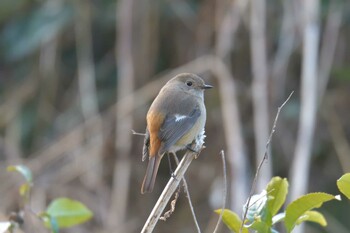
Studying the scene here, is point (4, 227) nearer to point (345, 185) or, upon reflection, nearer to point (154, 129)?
point (345, 185)

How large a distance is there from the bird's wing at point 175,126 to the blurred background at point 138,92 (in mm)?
1257

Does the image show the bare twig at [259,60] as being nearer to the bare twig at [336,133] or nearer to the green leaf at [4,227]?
the bare twig at [336,133]

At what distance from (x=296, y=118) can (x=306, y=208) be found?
371 centimetres

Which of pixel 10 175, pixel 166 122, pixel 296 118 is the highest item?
pixel 166 122

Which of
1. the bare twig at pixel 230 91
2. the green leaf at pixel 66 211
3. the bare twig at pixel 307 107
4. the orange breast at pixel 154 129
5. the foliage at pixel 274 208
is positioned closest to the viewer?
the foliage at pixel 274 208

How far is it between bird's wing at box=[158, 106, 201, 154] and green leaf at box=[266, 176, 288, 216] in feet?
4.14

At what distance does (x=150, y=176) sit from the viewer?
9.07 ft

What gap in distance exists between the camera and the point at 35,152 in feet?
18.7

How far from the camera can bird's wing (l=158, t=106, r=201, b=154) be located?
3127 mm

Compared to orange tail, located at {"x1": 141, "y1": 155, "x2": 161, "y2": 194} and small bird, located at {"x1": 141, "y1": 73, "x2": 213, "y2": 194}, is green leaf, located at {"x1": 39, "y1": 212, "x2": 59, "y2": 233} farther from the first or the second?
small bird, located at {"x1": 141, "y1": 73, "x2": 213, "y2": 194}

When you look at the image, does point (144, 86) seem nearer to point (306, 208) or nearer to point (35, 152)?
point (35, 152)

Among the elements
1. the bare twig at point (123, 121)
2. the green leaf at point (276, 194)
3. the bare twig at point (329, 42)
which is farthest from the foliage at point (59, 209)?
the bare twig at point (329, 42)

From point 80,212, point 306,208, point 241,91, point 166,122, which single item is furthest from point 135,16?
point 306,208

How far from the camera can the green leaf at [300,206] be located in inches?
68.2
